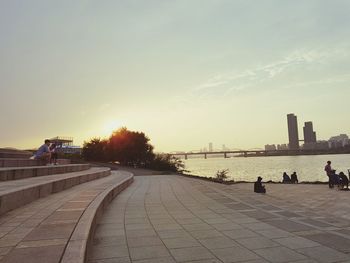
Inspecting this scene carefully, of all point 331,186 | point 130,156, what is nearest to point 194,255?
point 331,186

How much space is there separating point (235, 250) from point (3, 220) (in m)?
3.88

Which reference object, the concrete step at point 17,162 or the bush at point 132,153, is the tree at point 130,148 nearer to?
the bush at point 132,153

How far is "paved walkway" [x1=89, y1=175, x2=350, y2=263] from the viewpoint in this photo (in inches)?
182

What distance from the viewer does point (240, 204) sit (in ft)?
30.6

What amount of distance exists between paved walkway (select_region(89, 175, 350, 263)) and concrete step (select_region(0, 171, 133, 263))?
435 millimetres

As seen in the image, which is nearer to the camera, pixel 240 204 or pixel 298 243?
pixel 298 243

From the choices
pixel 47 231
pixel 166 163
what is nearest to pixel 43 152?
pixel 47 231

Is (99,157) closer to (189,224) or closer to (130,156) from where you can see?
(130,156)

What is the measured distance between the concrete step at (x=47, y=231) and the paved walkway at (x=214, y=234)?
0.44 m

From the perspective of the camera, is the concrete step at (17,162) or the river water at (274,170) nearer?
the concrete step at (17,162)

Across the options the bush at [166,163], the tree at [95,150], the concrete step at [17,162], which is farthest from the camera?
the tree at [95,150]

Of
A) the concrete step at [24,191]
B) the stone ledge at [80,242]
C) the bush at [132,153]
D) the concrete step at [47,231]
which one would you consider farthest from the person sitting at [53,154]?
the bush at [132,153]

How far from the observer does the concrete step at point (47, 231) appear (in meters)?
3.67

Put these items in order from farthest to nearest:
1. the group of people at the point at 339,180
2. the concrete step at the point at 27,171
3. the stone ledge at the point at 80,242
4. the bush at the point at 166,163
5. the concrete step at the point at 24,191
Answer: the bush at the point at 166,163, the group of people at the point at 339,180, the concrete step at the point at 27,171, the concrete step at the point at 24,191, the stone ledge at the point at 80,242
